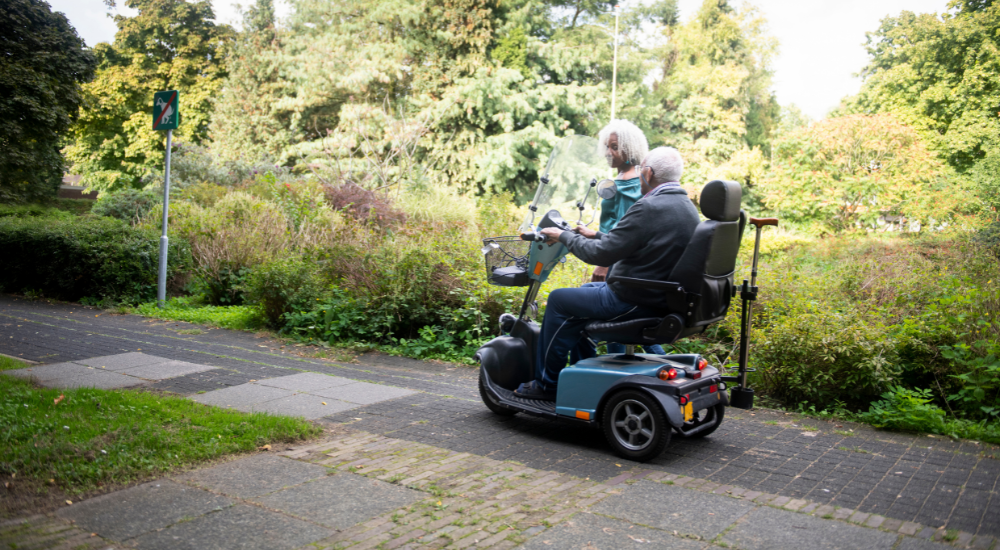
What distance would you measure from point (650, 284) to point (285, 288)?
605 centimetres

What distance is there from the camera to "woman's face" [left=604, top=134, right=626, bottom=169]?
15.4ft

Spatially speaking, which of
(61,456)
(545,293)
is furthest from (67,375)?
(545,293)

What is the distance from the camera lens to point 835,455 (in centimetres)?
427

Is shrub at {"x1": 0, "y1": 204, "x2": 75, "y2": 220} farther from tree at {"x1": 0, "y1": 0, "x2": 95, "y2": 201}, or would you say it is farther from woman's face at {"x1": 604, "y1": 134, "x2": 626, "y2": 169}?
woman's face at {"x1": 604, "y1": 134, "x2": 626, "y2": 169}

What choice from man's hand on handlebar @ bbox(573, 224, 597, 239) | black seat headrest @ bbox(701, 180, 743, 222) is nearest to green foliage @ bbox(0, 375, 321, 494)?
man's hand on handlebar @ bbox(573, 224, 597, 239)

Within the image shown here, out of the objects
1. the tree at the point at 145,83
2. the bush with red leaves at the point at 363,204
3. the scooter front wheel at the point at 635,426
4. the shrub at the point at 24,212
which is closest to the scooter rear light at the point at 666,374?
the scooter front wheel at the point at 635,426

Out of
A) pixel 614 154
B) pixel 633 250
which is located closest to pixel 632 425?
pixel 633 250

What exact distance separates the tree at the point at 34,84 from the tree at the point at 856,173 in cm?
2126

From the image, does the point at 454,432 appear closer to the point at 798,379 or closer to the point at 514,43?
the point at 798,379

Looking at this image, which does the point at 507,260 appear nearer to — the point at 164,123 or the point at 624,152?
the point at 624,152

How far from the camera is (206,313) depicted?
32.8 ft

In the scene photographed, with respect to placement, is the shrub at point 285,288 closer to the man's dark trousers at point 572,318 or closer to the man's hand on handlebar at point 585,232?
the man's dark trousers at point 572,318

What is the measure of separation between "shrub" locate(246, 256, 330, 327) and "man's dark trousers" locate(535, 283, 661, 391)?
4595 mm

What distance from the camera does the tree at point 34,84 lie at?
1137 centimetres
